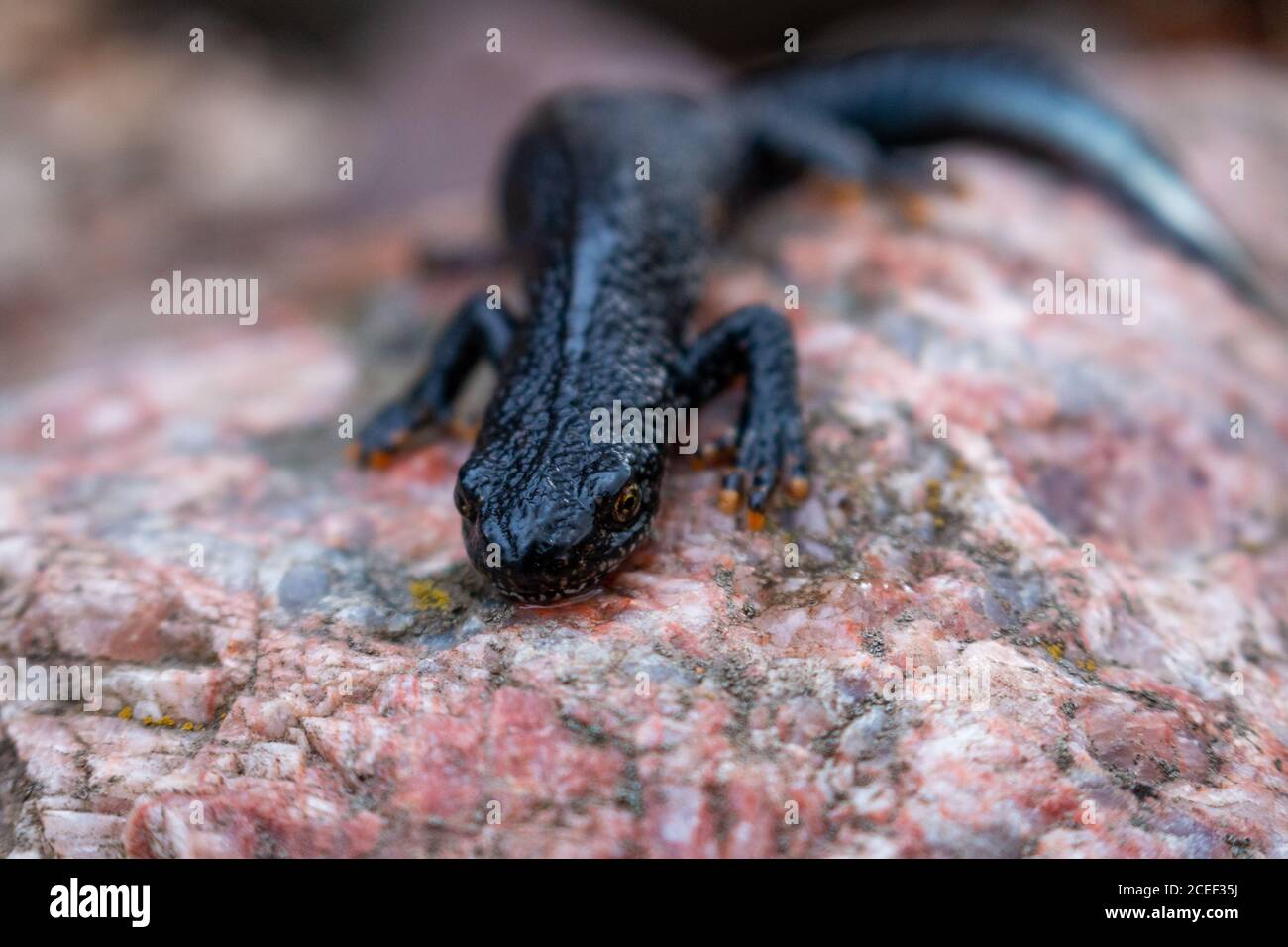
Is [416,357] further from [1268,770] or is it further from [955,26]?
[955,26]

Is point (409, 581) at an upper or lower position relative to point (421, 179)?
lower

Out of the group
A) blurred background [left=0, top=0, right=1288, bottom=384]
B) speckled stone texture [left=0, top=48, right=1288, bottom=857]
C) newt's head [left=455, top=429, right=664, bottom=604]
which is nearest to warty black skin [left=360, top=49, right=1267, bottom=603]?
newt's head [left=455, top=429, right=664, bottom=604]

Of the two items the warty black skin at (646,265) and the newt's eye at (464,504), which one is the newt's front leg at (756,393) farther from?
the newt's eye at (464,504)

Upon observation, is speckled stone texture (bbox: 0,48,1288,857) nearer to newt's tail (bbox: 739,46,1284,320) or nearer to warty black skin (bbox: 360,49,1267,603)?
warty black skin (bbox: 360,49,1267,603)

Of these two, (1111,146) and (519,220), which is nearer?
(519,220)

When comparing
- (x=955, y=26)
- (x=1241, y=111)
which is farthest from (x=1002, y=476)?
(x=955, y=26)

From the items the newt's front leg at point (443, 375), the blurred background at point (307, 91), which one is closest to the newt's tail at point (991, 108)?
the blurred background at point (307, 91)
